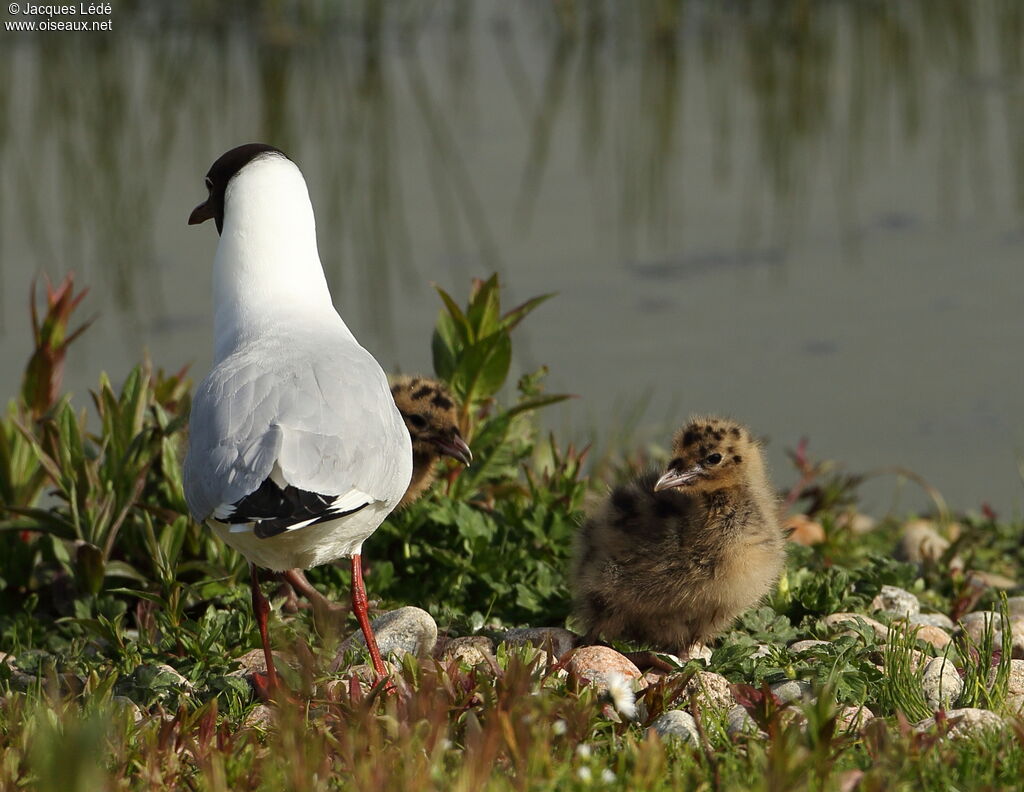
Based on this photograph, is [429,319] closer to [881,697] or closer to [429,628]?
[429,628]

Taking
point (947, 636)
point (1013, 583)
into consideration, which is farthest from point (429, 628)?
point (1013, 583)

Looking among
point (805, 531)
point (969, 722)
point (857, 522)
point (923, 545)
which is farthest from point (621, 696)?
point (857, 522)

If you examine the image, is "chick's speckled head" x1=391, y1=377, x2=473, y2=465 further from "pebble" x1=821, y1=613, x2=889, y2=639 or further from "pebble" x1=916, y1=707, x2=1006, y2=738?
"pebble" x1=916, y1=707, x2=1006, y2=738

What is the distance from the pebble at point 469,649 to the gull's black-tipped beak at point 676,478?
2.57ft

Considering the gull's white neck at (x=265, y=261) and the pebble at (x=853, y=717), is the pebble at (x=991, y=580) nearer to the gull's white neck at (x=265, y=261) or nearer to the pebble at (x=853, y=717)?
the pebble at (x=853, y=717)

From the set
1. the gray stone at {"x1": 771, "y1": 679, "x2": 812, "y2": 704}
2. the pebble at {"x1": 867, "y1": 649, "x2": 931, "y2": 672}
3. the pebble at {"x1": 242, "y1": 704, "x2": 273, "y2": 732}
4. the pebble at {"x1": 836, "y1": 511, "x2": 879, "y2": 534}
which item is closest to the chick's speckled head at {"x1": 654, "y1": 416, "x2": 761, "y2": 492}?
the pebble at {"x1": 867, "y1": 649, "x2": 931, "y2": 672}

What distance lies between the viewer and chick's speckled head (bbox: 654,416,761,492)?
5.02 metres

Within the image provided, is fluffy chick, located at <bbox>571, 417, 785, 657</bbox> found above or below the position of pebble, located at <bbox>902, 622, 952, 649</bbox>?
above

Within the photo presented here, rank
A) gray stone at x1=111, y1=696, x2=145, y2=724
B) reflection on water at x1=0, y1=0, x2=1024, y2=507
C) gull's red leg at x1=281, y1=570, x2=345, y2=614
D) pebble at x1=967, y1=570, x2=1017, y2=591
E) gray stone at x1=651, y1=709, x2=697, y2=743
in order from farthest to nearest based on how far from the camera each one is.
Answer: reflection on water at x1=0, y1=0, x2=1024, y2=507, pebble at x1=967, y1=570, x2=1017, y2=591, gull's red leg at x1=281, y1=570, x2=345, y2=614, gray stone at x1=111, y1=696, x2=145, y2=724, gray stone at x1=651, y1=709, x2=697, y2=743

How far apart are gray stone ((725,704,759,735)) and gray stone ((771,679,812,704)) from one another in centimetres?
15

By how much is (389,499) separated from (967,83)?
9.75m

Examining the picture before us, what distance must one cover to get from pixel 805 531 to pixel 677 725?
2859 mm

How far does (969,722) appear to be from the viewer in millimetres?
3713

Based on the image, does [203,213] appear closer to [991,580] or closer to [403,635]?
[403,635]
